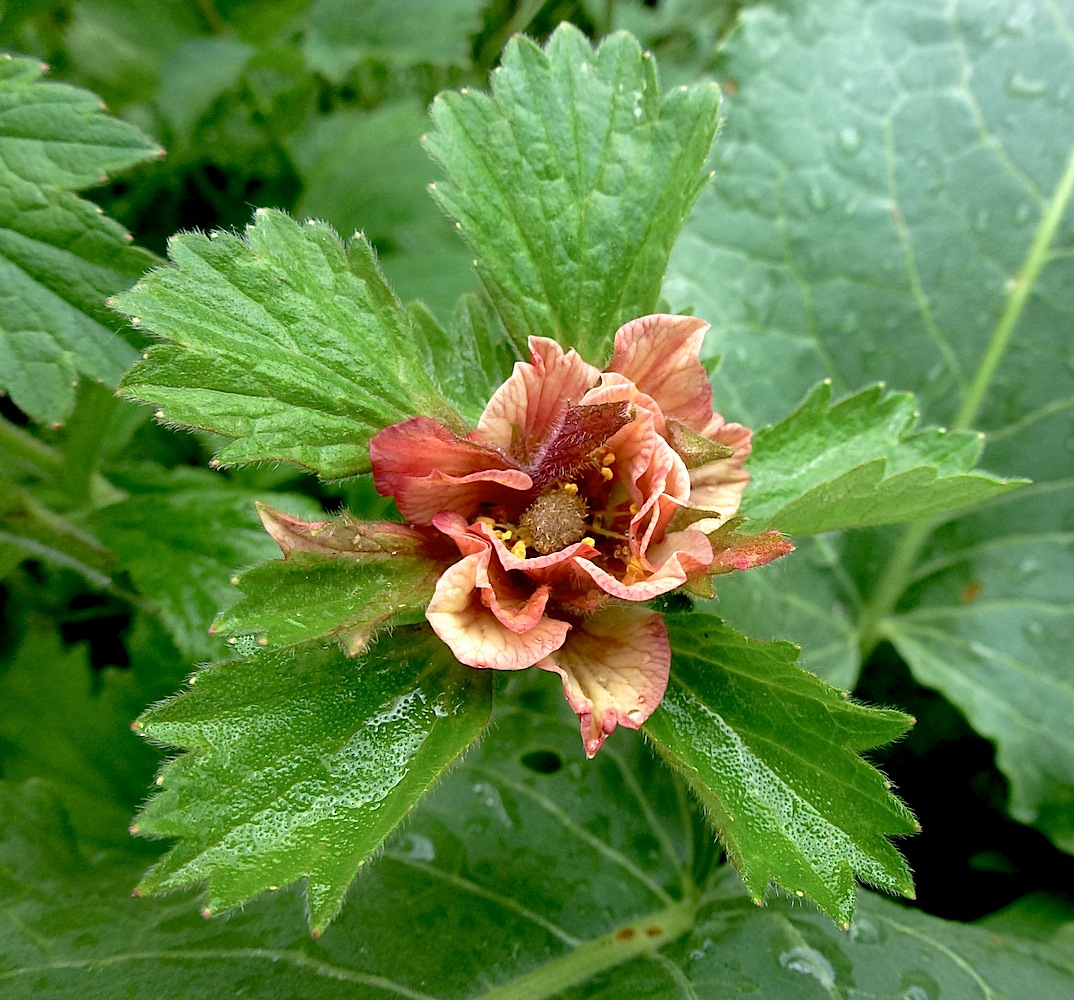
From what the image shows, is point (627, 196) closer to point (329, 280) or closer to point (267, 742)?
point (329, 280)

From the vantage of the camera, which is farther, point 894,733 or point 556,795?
point 556,795

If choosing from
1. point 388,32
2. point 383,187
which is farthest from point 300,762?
point 388,32

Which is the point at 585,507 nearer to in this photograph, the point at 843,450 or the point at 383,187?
the point at 843,450

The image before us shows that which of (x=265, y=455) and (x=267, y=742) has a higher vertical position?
(x=265, y=455)

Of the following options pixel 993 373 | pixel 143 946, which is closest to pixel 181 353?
pixel 143 946

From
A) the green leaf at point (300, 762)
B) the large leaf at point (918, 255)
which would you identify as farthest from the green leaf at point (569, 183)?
the large leaf at point (918, 255)
